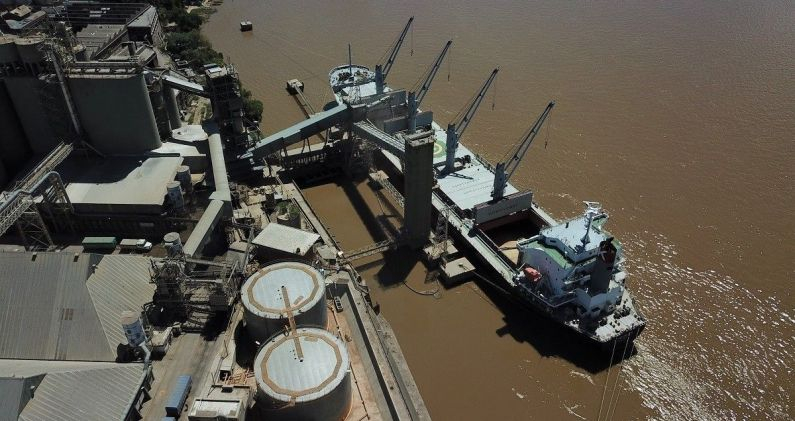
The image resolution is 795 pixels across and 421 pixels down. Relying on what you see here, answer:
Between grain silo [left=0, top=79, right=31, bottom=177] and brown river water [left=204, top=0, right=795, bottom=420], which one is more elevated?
grain silo [left=0, top=79, right=31, bottom=177]

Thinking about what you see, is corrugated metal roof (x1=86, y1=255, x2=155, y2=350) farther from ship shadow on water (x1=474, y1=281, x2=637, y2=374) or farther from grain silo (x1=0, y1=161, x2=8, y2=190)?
ship shadow on water (x1=474, y1=281, x2=637, y2=374)

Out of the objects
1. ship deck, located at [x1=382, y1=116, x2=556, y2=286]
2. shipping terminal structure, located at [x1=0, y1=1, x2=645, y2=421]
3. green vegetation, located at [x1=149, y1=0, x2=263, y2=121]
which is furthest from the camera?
green vegetation, located at [x1=149, y1=0, x2=263, y2=121]

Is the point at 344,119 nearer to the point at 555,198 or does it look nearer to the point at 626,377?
the point at 555,198

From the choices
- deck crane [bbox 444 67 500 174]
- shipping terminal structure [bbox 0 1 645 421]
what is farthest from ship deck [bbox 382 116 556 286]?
deck crane [bbox 444 67 500 174]

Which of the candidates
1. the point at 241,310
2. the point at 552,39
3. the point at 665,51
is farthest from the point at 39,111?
the point at 665,51

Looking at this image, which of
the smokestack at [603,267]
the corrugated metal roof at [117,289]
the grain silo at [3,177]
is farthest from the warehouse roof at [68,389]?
the smokestack at [603,267]

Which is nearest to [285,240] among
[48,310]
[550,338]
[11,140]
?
[48,310]

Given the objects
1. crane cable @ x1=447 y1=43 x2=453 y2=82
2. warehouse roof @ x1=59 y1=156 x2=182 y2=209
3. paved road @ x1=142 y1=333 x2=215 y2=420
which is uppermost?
warehouse roof @ x1=59 y1=156 x2=182 y2=209
